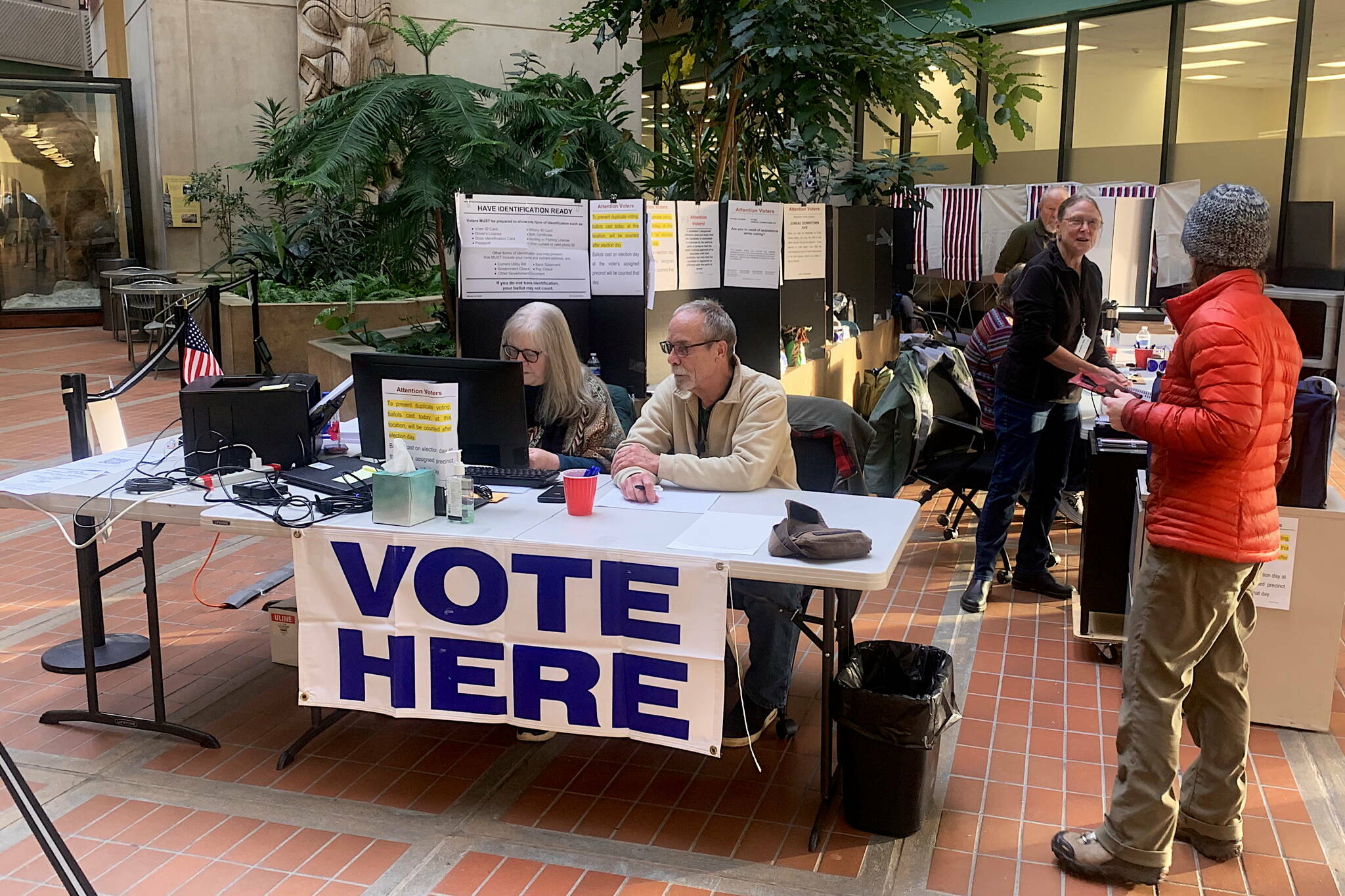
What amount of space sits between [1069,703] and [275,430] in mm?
2793

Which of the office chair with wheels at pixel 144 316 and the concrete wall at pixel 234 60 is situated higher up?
the concrete wall at pixel 234 60

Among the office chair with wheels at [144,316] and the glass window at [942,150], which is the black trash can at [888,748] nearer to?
the office chair with wheels at [144,316]

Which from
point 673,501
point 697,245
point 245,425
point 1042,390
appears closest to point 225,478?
point 245,425

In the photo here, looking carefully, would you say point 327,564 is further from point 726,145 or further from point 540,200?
point 726,145

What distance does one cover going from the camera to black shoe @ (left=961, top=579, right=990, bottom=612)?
185 inches

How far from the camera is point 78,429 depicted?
4121mm

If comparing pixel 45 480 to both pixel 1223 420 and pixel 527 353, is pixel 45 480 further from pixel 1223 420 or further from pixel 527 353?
pixel 1223 420

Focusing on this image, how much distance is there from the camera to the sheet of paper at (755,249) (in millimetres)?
5438

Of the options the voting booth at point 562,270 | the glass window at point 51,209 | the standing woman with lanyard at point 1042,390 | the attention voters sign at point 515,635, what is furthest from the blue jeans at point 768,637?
the glass window at point 51,209

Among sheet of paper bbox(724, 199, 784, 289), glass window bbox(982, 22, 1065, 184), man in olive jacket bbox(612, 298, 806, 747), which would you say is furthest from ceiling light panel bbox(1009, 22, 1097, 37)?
man in olive jacket bbox(612, 298, 806, 747)

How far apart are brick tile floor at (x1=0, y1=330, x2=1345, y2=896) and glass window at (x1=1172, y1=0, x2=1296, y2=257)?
9.22m

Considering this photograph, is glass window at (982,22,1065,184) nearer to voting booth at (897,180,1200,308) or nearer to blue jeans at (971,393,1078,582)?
voting booth at (897,180,1200,308)

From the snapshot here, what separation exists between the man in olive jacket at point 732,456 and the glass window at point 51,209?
42.9 feet

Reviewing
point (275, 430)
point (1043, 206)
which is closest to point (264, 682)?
point (275, 430)
